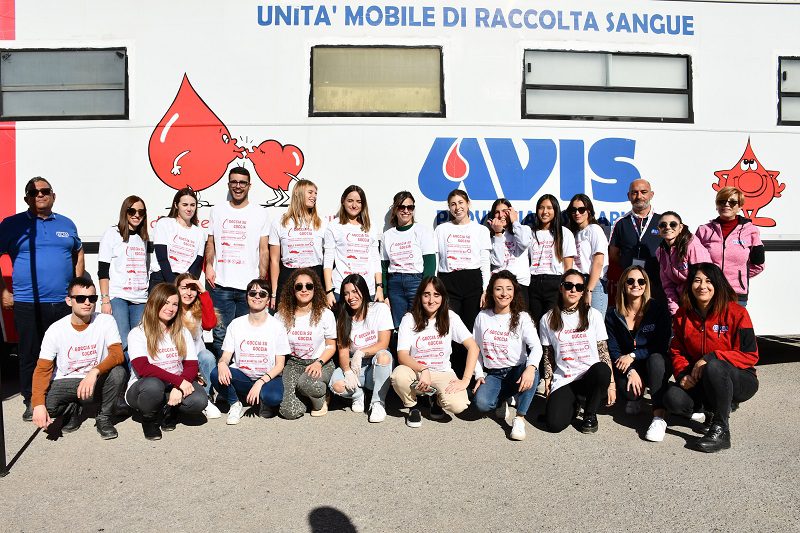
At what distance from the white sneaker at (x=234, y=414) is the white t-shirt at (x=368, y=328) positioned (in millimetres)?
887

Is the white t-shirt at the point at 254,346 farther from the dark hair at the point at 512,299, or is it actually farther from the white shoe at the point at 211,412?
the dark hair at the point at 512,299

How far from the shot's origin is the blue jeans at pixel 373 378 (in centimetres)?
451

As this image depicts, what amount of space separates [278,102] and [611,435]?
353 cm

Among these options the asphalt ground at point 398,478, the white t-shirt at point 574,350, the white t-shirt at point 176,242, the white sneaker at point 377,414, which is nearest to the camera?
the asphalt ground at point 398,478

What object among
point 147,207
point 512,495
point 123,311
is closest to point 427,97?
point 147,207

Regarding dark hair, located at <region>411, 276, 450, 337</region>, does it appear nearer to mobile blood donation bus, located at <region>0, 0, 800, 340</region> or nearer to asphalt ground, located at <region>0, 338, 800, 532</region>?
asphalt ground, located at <region>0, 338, 800, 532</region>

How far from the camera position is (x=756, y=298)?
5391 millimetres

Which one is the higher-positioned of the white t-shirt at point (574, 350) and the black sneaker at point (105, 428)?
the white t-shirt at point (574, 350)

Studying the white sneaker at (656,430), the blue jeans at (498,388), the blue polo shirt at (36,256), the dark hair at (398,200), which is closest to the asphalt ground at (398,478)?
the white sneaker at (656,430)

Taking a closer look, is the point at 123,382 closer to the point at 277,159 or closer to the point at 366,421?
the point at 366,421

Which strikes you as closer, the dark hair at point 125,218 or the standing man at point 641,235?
the dark hair at point 125,218

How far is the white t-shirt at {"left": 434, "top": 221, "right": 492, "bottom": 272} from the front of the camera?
4867 millimetres

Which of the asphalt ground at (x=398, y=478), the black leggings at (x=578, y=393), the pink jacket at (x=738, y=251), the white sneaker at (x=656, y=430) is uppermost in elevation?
the pink jacket at (x=738, y=251)

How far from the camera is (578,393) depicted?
425 centimetres
